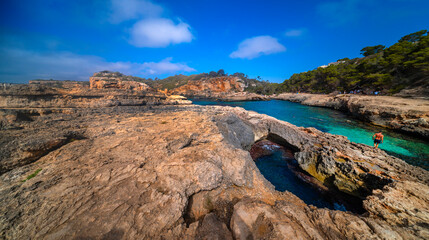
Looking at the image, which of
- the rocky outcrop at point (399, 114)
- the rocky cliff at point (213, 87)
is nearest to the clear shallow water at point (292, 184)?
the rocky outcrop at point (399, 114)

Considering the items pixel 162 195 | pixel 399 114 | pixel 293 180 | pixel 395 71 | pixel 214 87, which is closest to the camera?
pixel 162 195

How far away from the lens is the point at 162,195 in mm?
2955

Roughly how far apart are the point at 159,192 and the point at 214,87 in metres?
79.5

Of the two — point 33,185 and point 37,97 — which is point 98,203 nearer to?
point 33,185

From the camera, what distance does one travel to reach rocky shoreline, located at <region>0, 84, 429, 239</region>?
233cm

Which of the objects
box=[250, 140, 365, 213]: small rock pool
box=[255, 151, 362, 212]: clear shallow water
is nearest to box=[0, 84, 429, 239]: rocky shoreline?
box=[250, 140, 365, 213]: small rock pool

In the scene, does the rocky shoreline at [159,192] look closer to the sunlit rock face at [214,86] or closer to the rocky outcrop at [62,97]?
the rocky outcrop at [62,97]

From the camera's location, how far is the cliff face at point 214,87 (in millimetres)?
78312

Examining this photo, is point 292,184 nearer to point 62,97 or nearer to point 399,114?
point 62,97

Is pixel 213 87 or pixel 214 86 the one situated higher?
pixel 214 86

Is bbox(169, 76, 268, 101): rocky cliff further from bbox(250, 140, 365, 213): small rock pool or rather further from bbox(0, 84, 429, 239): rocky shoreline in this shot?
bbox(0, 84, 429, 239): rocky shoreline

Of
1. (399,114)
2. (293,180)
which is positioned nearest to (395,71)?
(399,114)

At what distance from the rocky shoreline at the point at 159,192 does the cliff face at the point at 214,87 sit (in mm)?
73487

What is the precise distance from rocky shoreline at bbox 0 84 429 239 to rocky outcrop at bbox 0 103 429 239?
0.06 ft
